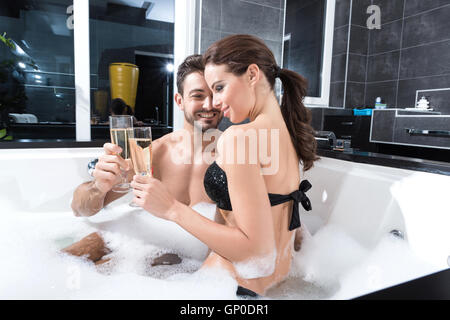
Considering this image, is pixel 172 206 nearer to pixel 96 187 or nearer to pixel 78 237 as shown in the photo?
pixel 96 187

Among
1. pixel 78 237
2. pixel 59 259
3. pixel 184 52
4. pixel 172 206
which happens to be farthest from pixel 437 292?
pixel 184 52

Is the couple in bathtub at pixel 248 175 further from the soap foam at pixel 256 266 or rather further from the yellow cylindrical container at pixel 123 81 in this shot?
the yellow cylindrical container at pixel 123 81

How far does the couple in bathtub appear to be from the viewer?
76cm

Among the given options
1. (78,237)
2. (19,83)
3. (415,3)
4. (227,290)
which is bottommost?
(78,237)

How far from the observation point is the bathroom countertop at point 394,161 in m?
1.10

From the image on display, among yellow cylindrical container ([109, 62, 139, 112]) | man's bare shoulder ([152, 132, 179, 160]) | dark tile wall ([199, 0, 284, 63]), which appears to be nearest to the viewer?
man's bare shoulder ([152, 132, 179, 160])

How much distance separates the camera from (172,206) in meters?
0.80

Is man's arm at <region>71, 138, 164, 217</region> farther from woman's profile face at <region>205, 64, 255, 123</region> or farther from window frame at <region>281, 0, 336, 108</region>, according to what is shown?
window frame at <region>281, 0, 336, 108</region>

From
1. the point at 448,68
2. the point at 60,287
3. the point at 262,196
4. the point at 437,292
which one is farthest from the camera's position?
the point at 448,68

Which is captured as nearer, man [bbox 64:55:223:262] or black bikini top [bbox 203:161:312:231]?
black bikini top [bbox 203:161:312:231]

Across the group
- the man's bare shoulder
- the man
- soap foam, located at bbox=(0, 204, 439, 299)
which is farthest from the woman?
→ the man's bare shoulder

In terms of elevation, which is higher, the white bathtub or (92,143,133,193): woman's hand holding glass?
(92,143,133,193): woman's hand holding glass

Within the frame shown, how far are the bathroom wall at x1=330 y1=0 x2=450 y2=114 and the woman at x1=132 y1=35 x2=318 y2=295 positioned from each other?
10.8ft

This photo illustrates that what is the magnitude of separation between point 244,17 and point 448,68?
222cm
